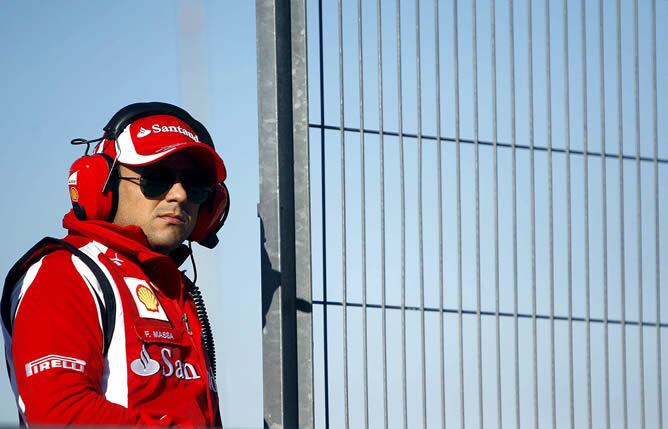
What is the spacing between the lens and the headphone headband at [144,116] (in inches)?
193

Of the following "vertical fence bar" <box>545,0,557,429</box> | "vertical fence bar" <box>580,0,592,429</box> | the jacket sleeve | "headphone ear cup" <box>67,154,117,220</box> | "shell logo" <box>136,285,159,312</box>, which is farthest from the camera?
"vertical fence bar" <box>580,0,592,429</box>

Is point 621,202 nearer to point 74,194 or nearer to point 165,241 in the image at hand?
point 165,241

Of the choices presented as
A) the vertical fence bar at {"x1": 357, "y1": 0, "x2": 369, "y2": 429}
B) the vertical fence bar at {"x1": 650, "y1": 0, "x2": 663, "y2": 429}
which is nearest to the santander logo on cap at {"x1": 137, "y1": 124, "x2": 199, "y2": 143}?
the vertical fence bar at {"x1": 357, "y1": 0, "x2": 369, "y2": 429}

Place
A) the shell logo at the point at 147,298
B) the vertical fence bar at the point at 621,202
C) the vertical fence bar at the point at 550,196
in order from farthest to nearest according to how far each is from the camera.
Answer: the vertical fence bar at the point at 621,202 < the vertical fence bar at the point at 550,196 < the shell logo at the point at 147,298

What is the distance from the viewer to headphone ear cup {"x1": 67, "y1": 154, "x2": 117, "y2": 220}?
474 centimetres

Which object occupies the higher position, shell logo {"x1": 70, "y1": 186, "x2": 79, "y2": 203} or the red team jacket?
shell logo {"x1": 70, "y1": 186, "x2": 79, "y2": 203}

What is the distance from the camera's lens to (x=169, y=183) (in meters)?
4.90

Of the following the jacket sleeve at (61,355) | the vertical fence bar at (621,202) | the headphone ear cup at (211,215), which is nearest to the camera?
the jacket sleeve at (61,355)

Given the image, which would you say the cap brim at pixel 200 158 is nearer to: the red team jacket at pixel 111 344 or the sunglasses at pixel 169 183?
the sunglasses at pixel 169 183

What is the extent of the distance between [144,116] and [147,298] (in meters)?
0.61

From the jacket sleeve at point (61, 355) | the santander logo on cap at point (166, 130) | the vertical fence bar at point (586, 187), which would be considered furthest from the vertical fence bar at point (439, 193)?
the jacket sleeve at point (61, 355)


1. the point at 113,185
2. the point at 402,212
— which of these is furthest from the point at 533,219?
the point at 113,185

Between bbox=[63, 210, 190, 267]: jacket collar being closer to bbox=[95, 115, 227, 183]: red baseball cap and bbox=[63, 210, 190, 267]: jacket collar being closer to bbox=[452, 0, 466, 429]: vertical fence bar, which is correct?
bbox=[95, 115, 227, 183]: red baseball cap

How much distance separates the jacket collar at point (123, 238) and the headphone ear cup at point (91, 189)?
0.04 m
